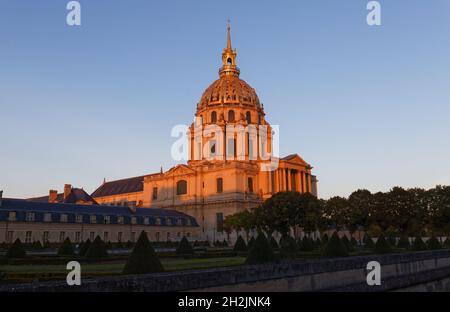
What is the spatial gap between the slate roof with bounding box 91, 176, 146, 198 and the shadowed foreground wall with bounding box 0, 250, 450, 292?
85574 mm

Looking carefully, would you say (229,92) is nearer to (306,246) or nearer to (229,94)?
(229,94)

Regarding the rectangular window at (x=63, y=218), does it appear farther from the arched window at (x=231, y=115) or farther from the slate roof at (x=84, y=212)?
the arched window at (x=231, y=115)

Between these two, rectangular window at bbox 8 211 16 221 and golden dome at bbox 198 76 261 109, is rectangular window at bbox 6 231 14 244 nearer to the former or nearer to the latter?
rectangular window at bbox 8 211 16 221

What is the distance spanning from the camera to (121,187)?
111m

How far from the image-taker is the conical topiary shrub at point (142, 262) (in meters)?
16.2

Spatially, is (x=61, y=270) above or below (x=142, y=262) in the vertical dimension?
below

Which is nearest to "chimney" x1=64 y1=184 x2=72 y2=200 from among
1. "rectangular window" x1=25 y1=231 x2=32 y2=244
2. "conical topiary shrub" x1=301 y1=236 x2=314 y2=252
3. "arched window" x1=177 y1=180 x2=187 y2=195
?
"arched window" x1=177 y1=180 x2=187 y2=195

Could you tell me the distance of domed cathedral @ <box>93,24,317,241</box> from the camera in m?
81.4

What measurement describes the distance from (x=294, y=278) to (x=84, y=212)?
175 ft

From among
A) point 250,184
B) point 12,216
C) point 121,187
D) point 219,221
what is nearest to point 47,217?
point 12,216

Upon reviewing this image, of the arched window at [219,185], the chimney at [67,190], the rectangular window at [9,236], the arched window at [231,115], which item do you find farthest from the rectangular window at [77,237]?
the arched window at [231,115]
